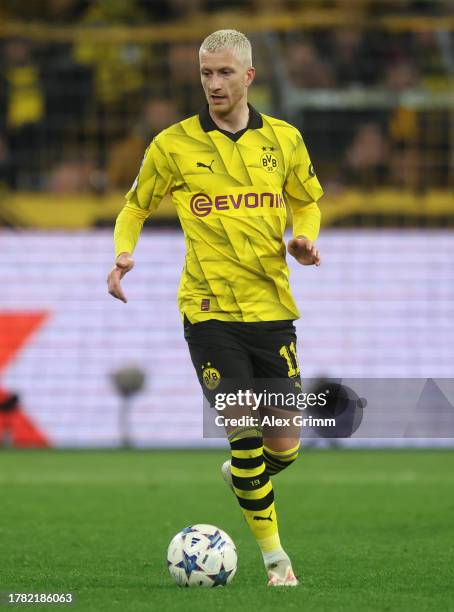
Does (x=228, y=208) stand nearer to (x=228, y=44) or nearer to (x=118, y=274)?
(x=118, y=274)

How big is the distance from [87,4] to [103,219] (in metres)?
4.58

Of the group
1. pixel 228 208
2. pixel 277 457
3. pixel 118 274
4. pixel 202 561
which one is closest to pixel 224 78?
pixel 228 208

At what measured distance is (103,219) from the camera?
18094 millimetres

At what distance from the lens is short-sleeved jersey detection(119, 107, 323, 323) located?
19.1 ft

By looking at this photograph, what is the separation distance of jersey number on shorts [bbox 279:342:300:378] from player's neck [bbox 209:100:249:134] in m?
0.92

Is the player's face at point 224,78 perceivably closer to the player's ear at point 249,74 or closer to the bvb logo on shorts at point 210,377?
the player's ear at point 249,74

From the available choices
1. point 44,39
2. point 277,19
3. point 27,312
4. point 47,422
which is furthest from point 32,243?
point 277,19

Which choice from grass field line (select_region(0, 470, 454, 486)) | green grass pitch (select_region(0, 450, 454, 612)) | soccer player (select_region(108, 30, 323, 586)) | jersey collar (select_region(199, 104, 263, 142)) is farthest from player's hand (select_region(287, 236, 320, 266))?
grass field line (select_region(0, 470, 454, 486))

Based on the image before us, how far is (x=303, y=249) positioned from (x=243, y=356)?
0.49 metres

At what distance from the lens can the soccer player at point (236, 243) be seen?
18.7 feet

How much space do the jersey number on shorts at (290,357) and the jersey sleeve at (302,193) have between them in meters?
0.48

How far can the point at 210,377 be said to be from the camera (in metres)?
5.75

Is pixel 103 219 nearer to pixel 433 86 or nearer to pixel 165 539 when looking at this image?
pixel 433 86

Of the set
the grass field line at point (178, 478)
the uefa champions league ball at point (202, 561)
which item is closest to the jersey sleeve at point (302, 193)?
the uefa champions league ball at point (202, 561)
